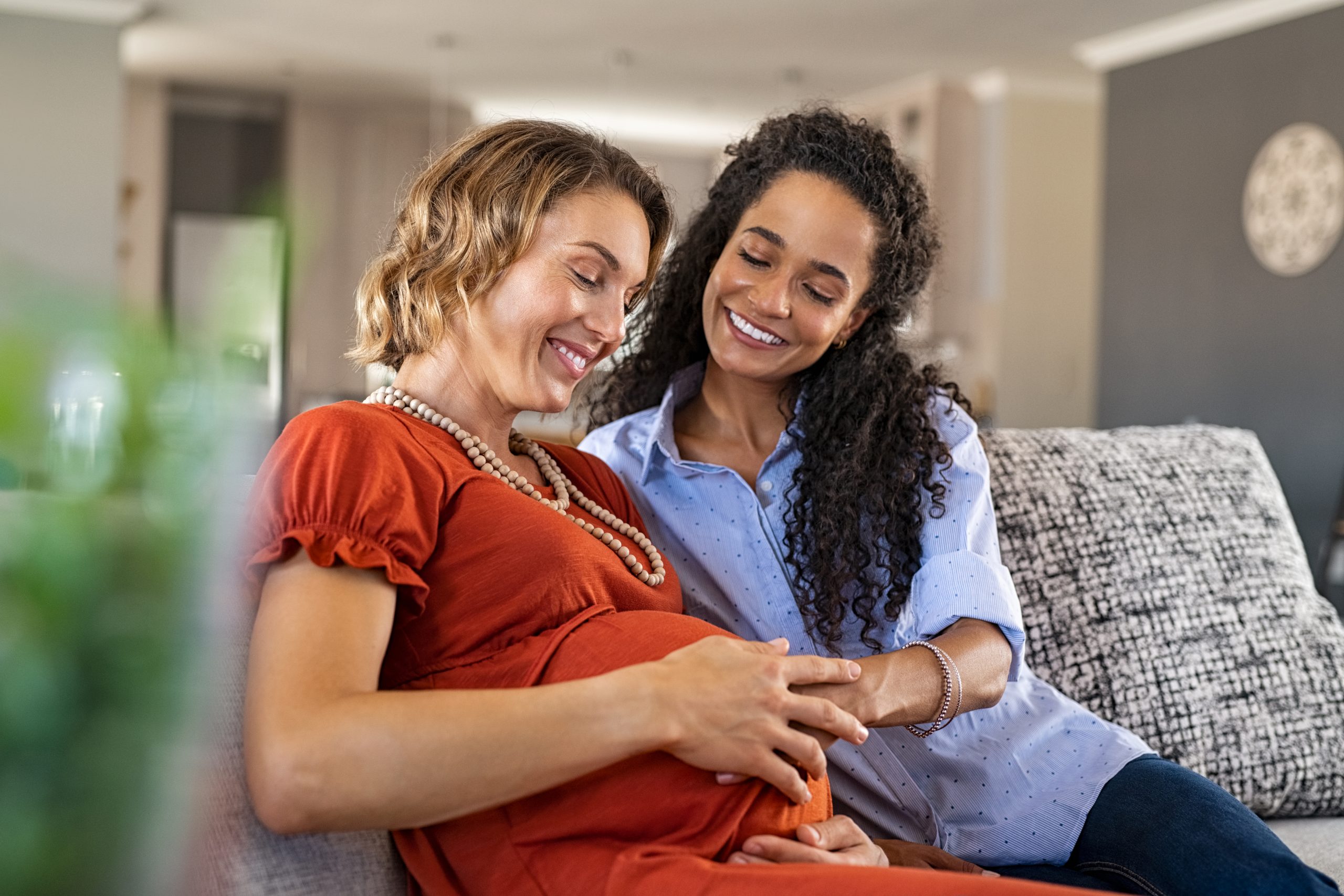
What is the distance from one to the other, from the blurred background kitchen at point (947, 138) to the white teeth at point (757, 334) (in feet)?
7.71

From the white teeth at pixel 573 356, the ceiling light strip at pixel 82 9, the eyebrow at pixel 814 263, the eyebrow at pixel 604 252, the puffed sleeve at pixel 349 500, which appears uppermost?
the ceiling light strip at pixel 82 9

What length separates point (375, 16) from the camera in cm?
687

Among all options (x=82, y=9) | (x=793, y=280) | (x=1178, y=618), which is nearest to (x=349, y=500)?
(x=793, y=280)

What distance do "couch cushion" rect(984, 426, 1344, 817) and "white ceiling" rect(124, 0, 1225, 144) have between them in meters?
4.61

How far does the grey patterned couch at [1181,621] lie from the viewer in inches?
71.1

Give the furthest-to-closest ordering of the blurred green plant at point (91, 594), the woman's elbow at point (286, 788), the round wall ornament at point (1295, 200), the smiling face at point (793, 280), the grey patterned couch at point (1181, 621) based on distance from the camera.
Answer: the round wall ornament at point (1295, 200)
the grey patterned couch at point (1181, 621)
the smiling face at point (793, 280)
the woman's elbow at point (286, 788)
the blurred green plant at point (91, 594)

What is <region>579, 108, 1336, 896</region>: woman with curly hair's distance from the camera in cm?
145

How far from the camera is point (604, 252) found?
1326 mm

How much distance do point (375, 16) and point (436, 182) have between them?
20.0 ft

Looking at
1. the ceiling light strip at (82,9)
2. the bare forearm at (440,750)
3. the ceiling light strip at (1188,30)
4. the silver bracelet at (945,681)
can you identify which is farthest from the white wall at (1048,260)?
the bare forearm at (440,750)

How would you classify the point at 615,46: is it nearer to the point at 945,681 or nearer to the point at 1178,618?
the point at 1178,618

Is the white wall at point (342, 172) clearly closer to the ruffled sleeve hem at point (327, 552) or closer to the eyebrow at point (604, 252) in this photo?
the eyebrow at point (604, 252)

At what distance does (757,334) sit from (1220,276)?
538 centimetres

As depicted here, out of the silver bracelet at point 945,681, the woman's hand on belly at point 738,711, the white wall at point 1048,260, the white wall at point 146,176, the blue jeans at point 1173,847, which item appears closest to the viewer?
the woman's hand on belly at point 738,711
